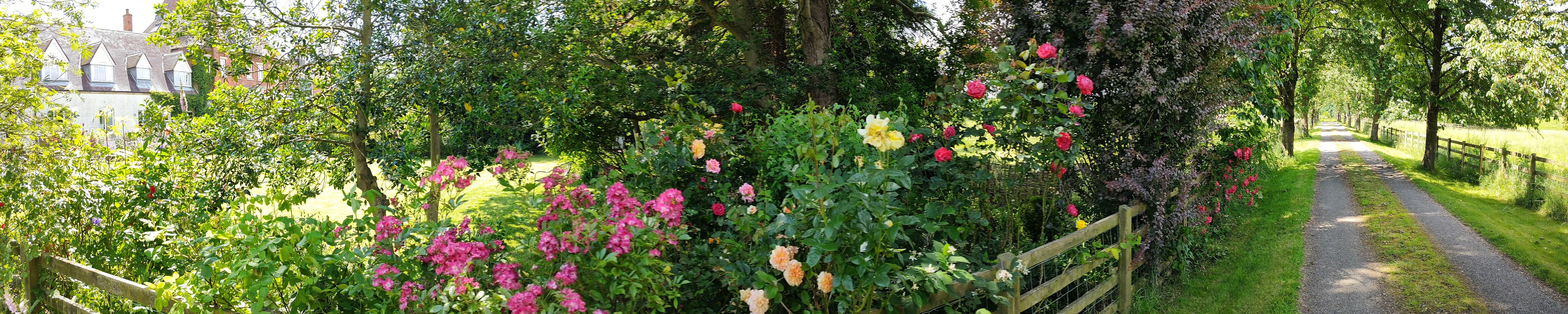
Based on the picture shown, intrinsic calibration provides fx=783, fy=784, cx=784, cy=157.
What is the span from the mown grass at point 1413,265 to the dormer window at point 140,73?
4089 centimetres

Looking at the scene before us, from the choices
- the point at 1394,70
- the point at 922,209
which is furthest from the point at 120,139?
the point at 1394,70

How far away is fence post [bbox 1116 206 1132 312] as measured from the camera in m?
4.76

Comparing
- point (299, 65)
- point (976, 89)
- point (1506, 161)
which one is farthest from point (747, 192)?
point (1506, 161)

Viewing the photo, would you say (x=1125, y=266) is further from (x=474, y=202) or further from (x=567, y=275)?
(x=474, y=202)

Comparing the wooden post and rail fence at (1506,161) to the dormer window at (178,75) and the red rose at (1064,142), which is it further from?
the dormer window at (178,75)

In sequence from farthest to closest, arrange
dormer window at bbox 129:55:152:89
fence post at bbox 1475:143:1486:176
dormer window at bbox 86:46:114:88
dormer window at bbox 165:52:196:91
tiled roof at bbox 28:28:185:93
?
dormer window at bbox 129:55:152:89, dormer window at bbox 165:52:196:91, dormer window at bbox 86:46:114:88, tiled roof at bbox 28:28:185:93, fence post at bbox 1475:143:1486:176

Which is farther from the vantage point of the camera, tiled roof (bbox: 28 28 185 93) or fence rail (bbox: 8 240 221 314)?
tiled roof (bbox: 28 28 185 93)

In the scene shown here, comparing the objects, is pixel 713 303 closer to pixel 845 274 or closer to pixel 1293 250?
pixel 845 274

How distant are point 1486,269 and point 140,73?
42.4 meters

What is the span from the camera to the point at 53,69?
2383 cm

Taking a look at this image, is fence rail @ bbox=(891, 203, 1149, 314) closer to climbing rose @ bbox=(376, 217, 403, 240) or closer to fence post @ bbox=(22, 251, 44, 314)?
climbing rose @ bbox=(376, 217, 403, 240)

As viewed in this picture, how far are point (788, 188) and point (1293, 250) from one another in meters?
5.85

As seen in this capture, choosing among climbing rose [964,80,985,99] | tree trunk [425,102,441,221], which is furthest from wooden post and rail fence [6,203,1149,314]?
tree trunk [425,102,441,221]

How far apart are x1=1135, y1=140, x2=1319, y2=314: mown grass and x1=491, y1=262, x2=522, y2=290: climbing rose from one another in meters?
4.03
